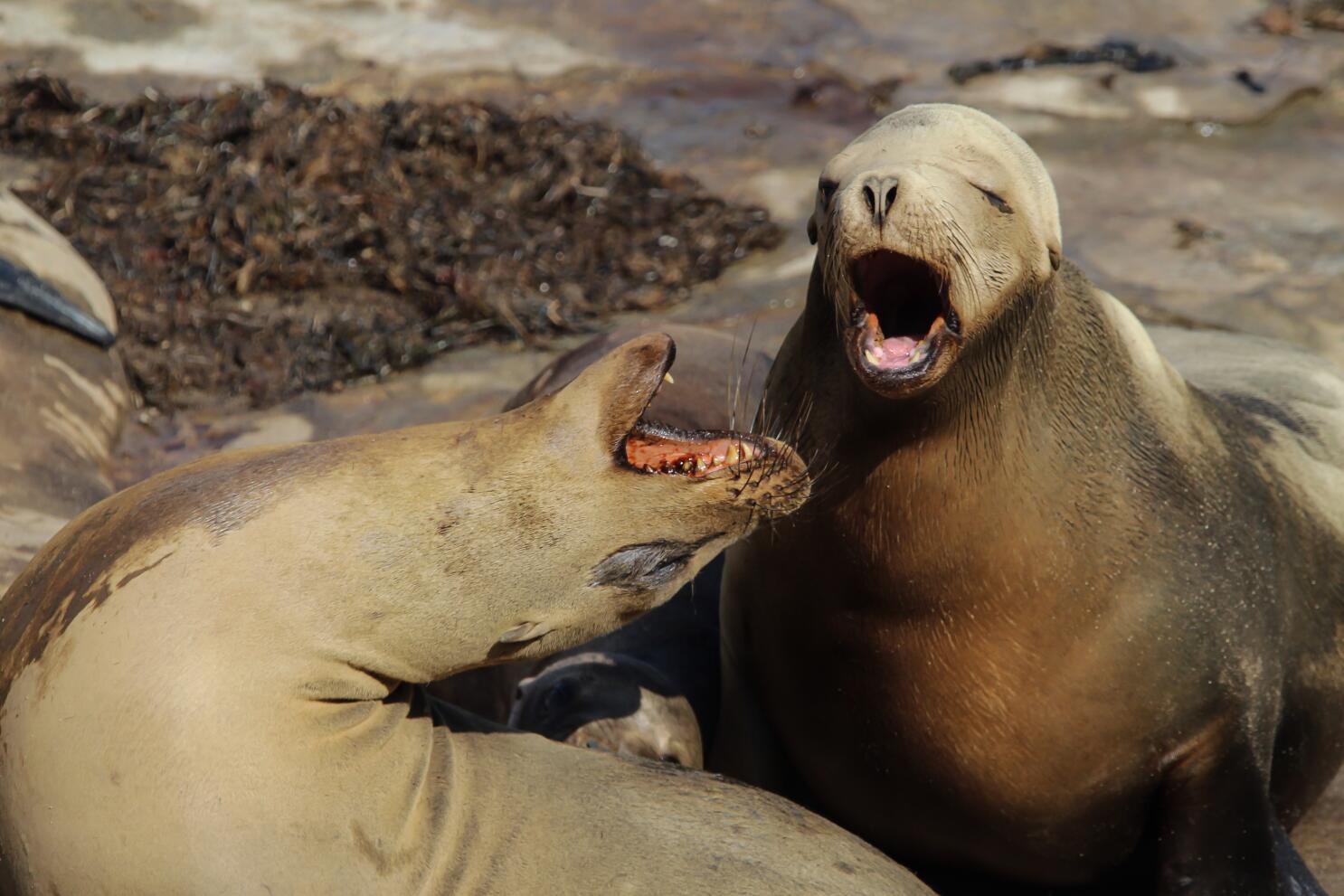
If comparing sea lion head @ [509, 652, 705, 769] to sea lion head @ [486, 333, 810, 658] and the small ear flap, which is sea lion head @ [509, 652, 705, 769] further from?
the small ear flap

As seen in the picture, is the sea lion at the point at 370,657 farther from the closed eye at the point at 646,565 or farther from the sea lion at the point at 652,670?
the sea lion at the point at 652,670

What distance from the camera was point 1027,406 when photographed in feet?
11.4

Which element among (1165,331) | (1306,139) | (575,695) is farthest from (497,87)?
(575,695)

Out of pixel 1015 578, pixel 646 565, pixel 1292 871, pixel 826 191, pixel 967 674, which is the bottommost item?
pixel 1292 871

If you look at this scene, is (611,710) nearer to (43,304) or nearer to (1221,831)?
(1221,831)

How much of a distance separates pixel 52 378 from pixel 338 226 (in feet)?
6.45

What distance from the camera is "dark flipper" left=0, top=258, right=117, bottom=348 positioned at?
6.19 m

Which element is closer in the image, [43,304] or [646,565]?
[646,565]

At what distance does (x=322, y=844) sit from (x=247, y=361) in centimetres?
427

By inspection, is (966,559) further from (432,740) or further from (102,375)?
(102,375)

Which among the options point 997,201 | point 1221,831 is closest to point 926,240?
point 997,201

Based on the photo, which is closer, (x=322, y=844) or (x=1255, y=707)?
(x=322, y=844)

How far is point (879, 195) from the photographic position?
3.03 m

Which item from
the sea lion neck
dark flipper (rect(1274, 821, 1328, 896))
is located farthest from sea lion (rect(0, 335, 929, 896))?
dark flipper (rect(1274, 821, 1328, 896))
